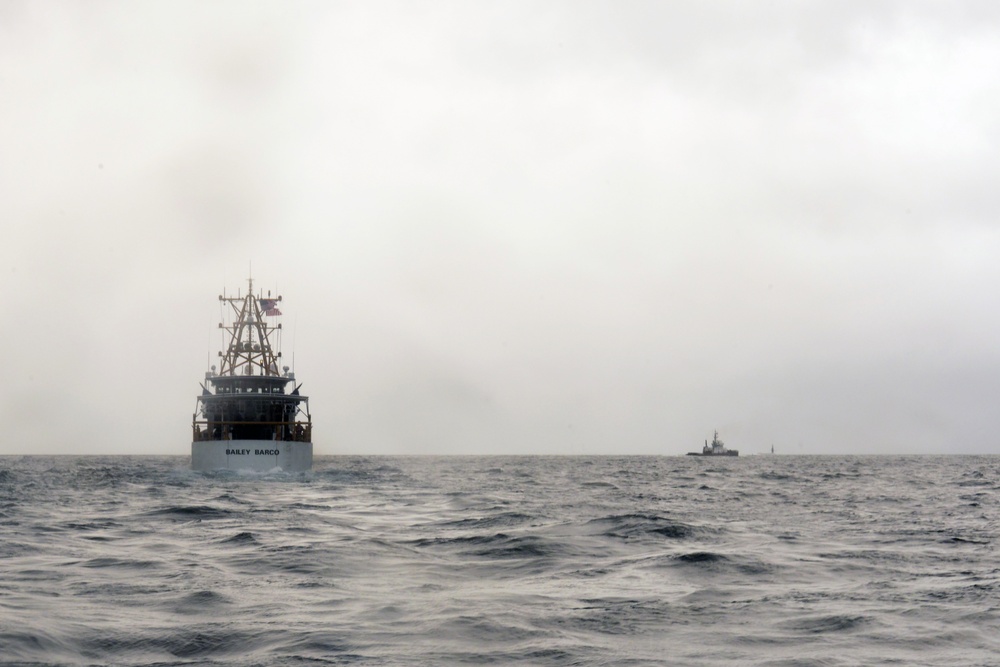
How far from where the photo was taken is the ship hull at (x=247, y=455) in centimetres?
6906

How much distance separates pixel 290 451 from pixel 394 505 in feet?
116

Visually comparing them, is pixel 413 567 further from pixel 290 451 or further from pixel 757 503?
pixel 290 451

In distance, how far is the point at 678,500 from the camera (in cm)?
4091

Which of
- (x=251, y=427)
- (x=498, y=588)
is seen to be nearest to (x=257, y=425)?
(x=251, y=427)

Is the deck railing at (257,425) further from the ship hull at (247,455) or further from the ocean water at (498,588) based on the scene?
the ocean water at (498,588)

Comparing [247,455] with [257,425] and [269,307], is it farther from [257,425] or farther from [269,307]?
[269,307]

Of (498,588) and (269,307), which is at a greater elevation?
(269,307)

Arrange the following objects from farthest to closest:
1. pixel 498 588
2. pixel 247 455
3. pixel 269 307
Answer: pixel 269 307 → pixel 247 455 → pixel 498 588

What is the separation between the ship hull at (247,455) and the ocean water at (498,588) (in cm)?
3768

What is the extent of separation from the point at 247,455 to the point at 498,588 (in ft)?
185

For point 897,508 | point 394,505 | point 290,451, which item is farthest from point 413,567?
point 290,451

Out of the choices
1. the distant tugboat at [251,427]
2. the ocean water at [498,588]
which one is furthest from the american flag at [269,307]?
the ocean water at [498,588]

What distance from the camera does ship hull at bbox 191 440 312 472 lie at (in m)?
69.1

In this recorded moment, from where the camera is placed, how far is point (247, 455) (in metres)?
69.1
